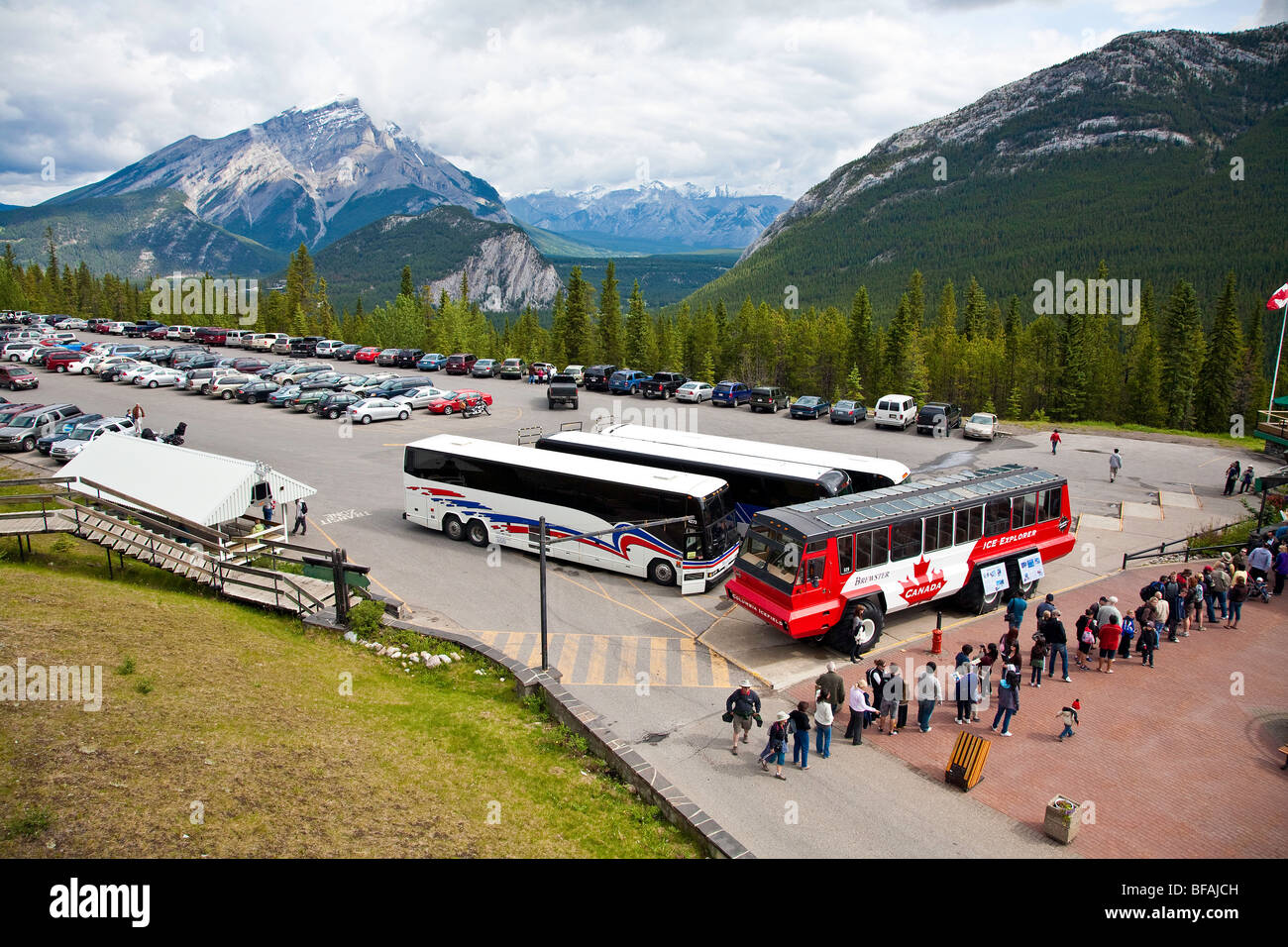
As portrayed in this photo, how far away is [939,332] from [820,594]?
229ft

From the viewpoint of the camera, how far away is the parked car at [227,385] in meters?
55.0

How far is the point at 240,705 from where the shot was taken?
42.4 ft

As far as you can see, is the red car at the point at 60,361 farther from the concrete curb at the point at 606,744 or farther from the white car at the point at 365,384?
the concrete curb at the point at 606,744

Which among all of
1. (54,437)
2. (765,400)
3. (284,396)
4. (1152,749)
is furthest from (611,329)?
(1152,749)

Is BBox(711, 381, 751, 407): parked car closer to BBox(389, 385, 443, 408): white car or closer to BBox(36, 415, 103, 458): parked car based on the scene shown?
BBox(389, 385, 443, 408): white car

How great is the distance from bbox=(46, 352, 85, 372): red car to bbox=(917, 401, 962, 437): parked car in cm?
6874

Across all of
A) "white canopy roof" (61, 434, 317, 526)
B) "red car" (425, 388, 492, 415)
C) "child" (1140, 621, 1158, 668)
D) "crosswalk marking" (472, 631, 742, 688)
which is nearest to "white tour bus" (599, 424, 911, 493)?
"child" (1140, 621, 1158, 668)

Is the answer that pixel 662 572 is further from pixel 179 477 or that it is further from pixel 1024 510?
pixel 179 477

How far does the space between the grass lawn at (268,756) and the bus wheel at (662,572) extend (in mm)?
7762

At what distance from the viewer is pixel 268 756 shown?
37.7 feet

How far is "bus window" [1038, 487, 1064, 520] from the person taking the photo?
23156mm

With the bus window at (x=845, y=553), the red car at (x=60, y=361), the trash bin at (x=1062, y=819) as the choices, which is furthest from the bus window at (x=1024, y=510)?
the red car at (x=60, y=361)
